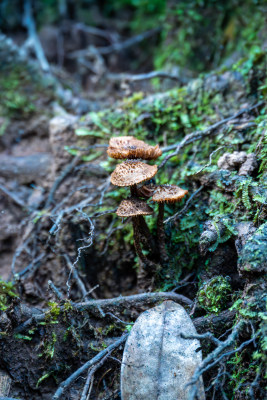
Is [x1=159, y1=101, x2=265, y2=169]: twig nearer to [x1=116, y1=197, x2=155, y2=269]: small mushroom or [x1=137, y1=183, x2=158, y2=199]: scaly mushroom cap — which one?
[x1=137, y1=183, x2=158, y2=199]: scaly mushroom cap

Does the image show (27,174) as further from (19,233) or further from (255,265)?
(255,265)

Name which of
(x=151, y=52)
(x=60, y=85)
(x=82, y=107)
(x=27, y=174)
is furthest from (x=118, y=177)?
(x=151, y=52)

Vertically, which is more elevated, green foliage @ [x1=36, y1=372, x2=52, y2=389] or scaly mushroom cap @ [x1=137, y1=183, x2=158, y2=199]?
scaly mushroom cap @ [x1=137, y1=183, x2=158, y2=199]

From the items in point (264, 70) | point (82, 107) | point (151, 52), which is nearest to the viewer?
point (264, 70)

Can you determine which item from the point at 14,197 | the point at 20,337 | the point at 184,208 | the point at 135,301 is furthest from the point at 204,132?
the point at 20,337

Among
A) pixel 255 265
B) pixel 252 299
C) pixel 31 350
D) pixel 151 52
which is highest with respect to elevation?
pixel 151 52

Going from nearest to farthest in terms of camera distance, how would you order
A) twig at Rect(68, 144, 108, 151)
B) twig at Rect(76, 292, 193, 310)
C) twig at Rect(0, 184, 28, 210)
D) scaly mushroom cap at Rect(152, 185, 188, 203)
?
scaly mushroom cap at Rect(152, 185, 188, 203), twig at Rect(76, 292, 193, 310), twig at Rect(68, 144, 108, 151), twig at Rect(0, 184, 28, 210)

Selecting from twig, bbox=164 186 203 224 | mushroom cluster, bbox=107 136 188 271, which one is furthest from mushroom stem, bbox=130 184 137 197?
twig, bbox=164 186 203 224

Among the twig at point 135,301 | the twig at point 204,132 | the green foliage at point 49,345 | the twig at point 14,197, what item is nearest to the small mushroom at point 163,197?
the twig at point 135,301

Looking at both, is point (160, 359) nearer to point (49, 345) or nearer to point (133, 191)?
point (49, 345)
